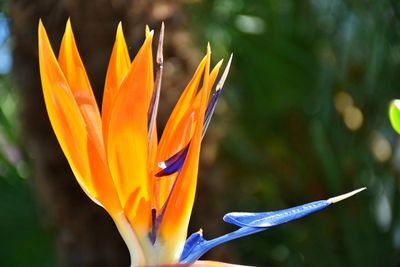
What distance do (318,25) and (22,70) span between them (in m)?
0.79

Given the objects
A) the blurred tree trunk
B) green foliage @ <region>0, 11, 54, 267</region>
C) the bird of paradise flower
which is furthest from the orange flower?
green foliage @ <region>0, 11, 54, 267</region>

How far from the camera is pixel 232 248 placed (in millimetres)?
1979

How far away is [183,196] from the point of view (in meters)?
0.75

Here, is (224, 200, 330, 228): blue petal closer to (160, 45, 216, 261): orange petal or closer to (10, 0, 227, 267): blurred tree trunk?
(160, 45, 216, 261): orange petal

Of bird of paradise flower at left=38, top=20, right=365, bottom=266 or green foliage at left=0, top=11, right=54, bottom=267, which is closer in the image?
bird of paradise flower at left=38, top=20, right=365, bottom=266

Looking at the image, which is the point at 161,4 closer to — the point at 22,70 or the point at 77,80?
the point at 22,70

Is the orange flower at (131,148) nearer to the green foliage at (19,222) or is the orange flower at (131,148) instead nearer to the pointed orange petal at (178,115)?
the pointed orange petal at (178,115)

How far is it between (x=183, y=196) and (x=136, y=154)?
60mm

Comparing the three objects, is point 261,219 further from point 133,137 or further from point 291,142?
point 291,142

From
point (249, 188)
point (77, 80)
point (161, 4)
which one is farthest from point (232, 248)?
point (77, 80)

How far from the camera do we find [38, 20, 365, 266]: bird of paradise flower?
0.72 metres

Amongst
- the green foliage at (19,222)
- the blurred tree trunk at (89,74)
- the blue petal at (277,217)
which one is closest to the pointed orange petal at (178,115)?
the blue petal at (277,217)

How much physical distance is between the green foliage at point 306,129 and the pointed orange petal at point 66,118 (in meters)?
1.09

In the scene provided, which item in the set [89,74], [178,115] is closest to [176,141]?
[178,115]
